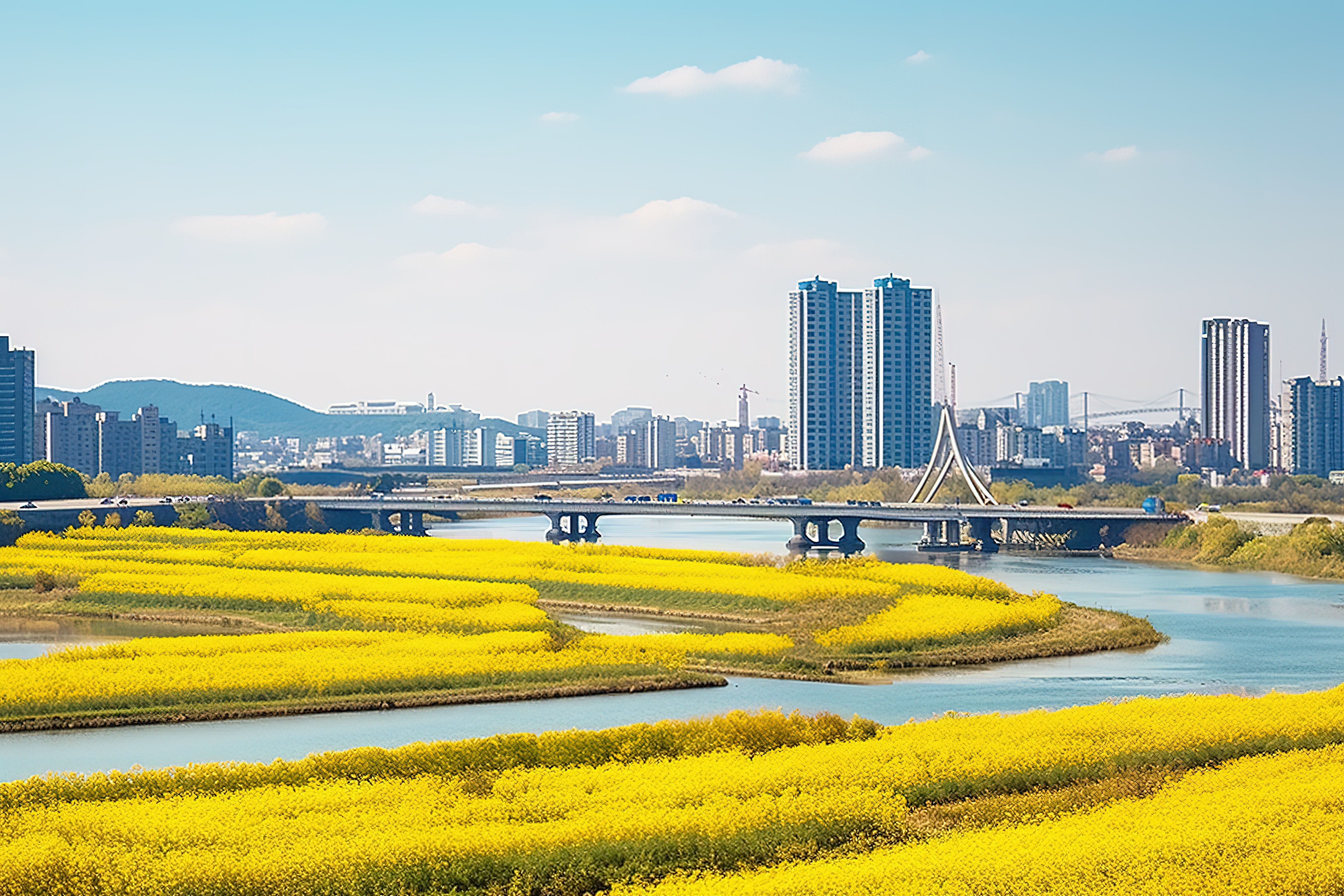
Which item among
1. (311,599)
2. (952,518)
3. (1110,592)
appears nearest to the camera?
(311,599)

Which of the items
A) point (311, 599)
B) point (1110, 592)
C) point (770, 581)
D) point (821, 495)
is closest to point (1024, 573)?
point (1110, 592)

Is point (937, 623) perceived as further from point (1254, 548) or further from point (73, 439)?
point (73, 439)

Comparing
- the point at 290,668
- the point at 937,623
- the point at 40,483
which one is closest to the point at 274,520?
the point at 40,483

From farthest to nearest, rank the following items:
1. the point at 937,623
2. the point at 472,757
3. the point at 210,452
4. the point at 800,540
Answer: the point at 210,452
the point at 800,540
the point at 937,623
the point at 472,757

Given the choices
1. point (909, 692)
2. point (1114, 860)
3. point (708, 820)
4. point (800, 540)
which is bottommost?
point (909, 692)

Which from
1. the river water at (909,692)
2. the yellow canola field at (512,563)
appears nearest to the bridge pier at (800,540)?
the yellow canola field at (512,563)

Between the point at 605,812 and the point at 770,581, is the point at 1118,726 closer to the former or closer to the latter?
the point at 605,812
